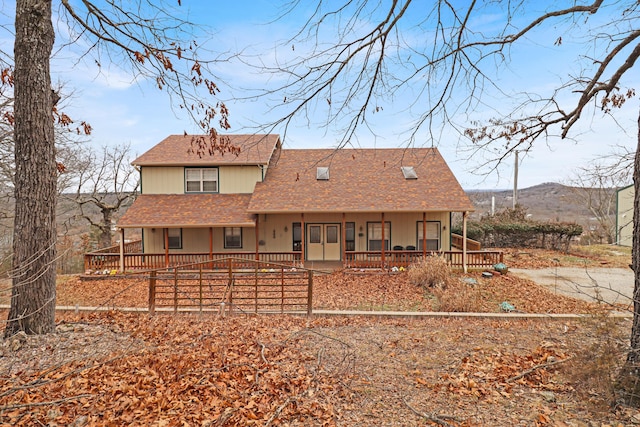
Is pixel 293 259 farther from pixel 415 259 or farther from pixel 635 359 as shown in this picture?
pixel 635 359

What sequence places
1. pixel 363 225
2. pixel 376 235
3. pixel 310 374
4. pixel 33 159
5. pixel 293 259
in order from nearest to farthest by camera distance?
pixel 310 374 → pixel 33 159 → pixel 293 259 → pixel 363 225 → pixel 376 235

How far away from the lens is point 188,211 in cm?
1552

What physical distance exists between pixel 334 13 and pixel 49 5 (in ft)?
14.8

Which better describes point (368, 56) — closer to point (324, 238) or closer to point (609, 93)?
point (609, 93)

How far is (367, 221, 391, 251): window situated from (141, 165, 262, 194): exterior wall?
20.1 feet

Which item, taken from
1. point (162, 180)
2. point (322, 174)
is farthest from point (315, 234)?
point (162, 180)

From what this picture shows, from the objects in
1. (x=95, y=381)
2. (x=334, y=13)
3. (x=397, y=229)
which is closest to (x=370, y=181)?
(x=397, y=229)

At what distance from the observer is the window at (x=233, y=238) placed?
1661 centimetres

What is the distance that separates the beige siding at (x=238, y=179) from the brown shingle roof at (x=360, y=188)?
1.78 ft

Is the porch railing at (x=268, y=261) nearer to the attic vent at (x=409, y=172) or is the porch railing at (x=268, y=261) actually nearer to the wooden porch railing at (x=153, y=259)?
the wooden porch railing at (x=153, y=259)

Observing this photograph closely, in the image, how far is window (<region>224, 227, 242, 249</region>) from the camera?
16.6m

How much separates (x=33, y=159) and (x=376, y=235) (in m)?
13.9

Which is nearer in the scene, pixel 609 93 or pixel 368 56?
pixel 368 56

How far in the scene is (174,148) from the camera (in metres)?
17.8
